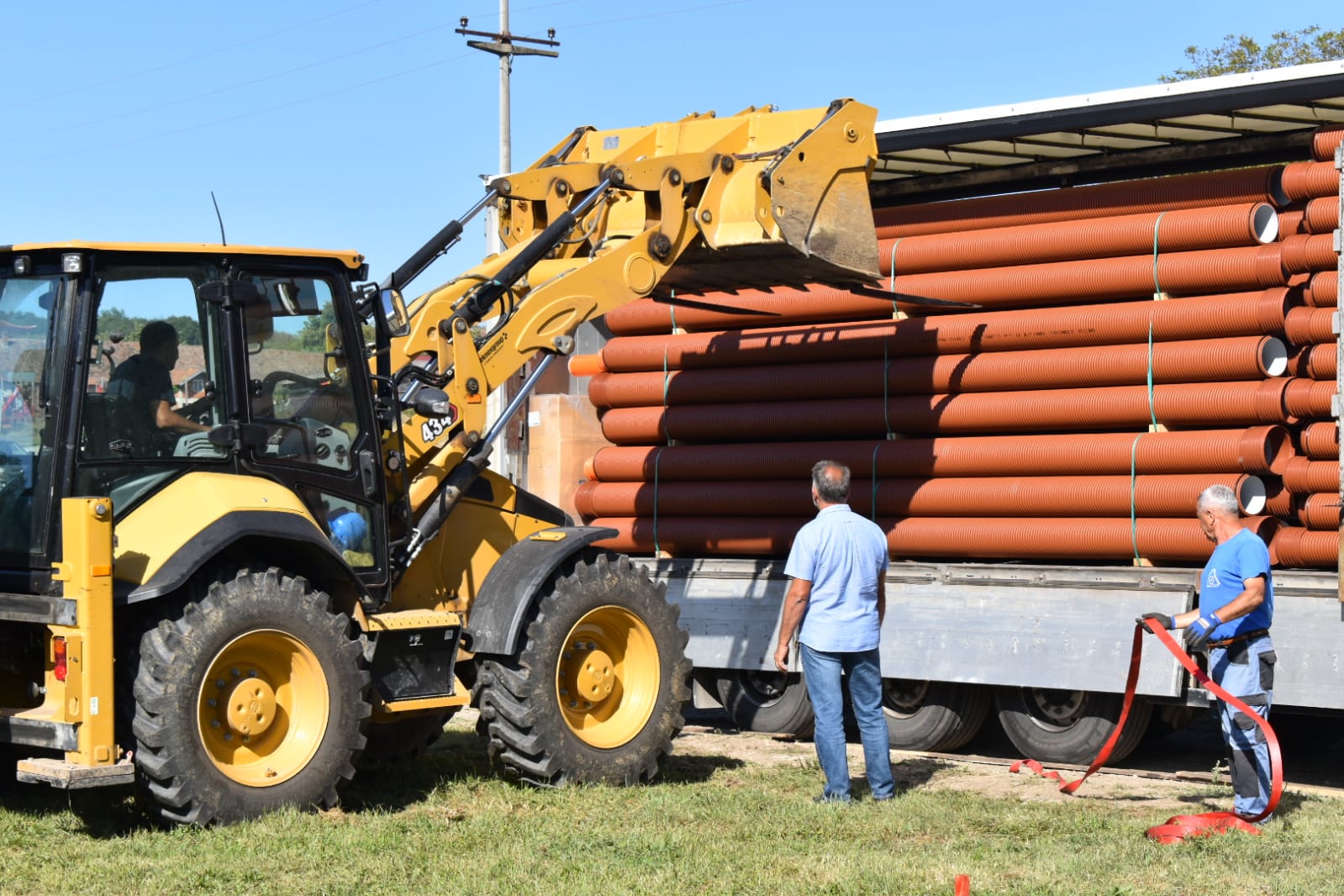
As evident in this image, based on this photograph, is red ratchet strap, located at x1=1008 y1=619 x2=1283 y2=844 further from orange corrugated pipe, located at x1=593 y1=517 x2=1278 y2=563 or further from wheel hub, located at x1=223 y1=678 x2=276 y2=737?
wheel hub, located at x1=223 y1=678 x2=276 y2=737

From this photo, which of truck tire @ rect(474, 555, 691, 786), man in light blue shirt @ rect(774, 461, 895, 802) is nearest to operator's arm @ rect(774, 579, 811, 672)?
man in light blue shirt @ rect(774, 461, 895, 802)

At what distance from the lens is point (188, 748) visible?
7.52 m

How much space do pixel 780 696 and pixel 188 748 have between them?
540cm

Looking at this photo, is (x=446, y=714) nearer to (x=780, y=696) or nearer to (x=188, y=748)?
(x=188, y=748)

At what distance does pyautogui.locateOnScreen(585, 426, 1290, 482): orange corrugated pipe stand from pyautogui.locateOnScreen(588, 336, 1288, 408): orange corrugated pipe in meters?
0.35

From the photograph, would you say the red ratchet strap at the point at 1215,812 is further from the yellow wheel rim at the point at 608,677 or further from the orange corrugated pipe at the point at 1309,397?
the yellow wheel rim at the point at 608,677

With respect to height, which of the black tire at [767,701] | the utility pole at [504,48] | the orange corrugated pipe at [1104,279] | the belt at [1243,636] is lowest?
the black tire at [767,701]

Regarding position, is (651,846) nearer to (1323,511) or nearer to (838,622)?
(838,622)

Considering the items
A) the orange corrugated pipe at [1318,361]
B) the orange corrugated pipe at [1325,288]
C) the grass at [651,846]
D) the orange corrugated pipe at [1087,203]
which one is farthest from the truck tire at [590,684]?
the orange corrugated pipe at [1325,288]

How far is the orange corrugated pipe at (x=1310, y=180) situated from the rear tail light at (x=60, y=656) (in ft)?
23.9

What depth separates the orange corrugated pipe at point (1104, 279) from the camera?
10.1 m

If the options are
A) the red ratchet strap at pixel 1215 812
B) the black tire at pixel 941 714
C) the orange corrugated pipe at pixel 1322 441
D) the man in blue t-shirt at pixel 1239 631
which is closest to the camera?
the red ratchet strap at pixel 1215 812

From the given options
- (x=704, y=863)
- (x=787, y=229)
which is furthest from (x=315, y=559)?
(x=787, y=229)

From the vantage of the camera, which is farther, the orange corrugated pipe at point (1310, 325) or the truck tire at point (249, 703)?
the orange corrugated pipe at point (1310, 325)
